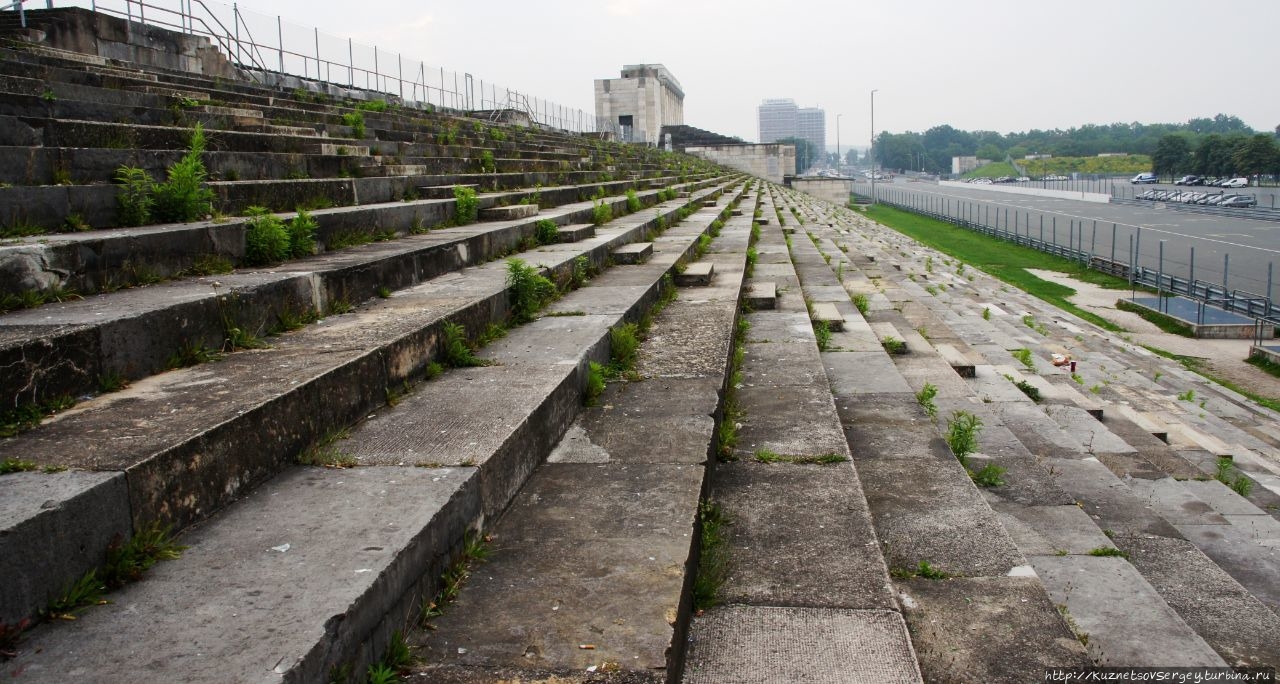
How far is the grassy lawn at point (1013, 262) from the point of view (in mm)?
24380

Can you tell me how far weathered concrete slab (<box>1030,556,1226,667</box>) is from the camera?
3176mm

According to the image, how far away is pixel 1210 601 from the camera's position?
411cm

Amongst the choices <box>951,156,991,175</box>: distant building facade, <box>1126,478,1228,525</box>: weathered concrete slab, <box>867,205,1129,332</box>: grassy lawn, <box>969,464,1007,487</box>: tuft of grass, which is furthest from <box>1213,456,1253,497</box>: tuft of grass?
<box>951,156,991,175</box>: distant building facade

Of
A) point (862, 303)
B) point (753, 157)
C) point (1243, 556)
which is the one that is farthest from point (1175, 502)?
point (753, 157)

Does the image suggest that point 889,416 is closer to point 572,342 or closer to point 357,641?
point 572,342

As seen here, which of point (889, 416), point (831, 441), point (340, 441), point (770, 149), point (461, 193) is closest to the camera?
point (340, 441)

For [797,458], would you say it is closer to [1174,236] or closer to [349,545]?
[349,545]

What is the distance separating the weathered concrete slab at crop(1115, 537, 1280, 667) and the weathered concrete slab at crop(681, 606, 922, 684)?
195 centimetres

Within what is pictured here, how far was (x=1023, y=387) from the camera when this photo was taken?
879 centimetres

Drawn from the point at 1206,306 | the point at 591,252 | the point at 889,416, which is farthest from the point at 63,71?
the point at 1206,306

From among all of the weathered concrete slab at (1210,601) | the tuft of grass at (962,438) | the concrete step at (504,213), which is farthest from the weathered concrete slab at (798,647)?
the concrete step at (504,213)

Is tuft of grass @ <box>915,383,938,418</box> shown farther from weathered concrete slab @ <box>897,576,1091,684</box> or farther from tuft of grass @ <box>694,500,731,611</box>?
tuft of grass @ <box>694,500,731,611</box>

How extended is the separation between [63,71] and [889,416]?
27.9 feet

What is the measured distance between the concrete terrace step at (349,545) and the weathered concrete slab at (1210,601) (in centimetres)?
296
